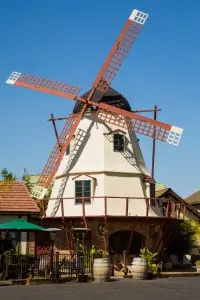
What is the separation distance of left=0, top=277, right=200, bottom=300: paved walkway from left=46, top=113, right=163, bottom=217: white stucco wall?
30.7 feet

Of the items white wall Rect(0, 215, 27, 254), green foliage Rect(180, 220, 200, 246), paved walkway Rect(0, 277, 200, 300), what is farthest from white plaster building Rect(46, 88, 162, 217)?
paved walkway Rect(0, 277, 200, 300)

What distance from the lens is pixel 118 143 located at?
3331 cm

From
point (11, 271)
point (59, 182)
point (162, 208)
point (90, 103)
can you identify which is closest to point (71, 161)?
point (59, 182)

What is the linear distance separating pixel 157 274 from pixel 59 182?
33.9 feet

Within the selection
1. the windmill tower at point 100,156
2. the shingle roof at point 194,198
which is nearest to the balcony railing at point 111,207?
the windmill tower at point 100,156

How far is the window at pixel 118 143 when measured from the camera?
33.2m

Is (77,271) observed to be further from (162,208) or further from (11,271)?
(162,208)

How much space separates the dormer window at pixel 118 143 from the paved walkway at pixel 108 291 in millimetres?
11946

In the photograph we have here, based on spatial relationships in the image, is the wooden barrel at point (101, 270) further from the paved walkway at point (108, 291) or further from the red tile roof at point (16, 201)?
the red tile roof at point (16, 201)

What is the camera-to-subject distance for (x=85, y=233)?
30.8 metres

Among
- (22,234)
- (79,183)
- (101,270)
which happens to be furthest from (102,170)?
(101,270)

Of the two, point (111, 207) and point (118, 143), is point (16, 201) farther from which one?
point (118, 143)

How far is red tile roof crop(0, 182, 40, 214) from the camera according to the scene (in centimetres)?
2695

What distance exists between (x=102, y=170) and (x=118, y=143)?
2.41 metres
